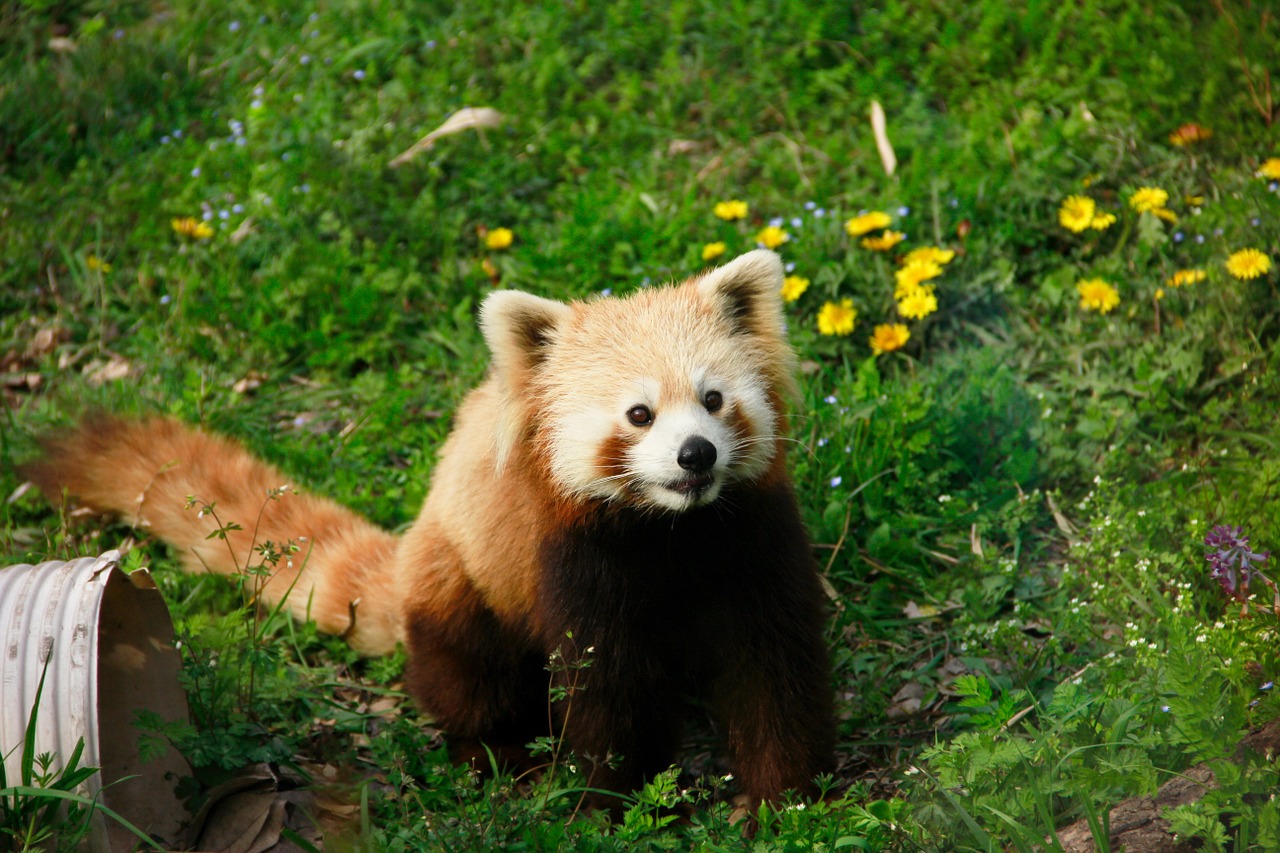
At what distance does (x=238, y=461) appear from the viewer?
4.52m

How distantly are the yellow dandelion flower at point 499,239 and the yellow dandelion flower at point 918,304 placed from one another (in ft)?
7.06

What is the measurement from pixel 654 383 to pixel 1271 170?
3390 mm

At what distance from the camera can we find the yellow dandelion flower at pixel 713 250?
207 inches

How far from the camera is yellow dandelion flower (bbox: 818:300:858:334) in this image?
16.1 feet

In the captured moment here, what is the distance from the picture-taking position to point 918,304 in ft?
16.0

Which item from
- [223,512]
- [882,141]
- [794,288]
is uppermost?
[882,141]

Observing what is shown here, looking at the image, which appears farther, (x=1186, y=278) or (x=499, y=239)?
(x=499, y=239)

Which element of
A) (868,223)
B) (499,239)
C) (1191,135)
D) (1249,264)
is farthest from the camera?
(499,239)

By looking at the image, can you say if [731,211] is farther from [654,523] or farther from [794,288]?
[654,523]

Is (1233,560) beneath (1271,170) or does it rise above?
beneath

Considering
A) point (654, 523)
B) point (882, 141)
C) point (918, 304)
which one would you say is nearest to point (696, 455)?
point (654, 523)

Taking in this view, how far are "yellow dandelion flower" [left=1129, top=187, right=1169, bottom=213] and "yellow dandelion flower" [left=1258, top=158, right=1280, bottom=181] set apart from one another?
0.40 m

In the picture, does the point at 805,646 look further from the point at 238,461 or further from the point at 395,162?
the point at 395,162

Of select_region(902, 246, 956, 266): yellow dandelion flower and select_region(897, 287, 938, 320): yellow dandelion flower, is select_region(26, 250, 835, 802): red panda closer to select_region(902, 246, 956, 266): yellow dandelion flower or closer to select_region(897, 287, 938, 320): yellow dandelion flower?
select_region(897, 287, 938, 320): yellow dandelion flower
